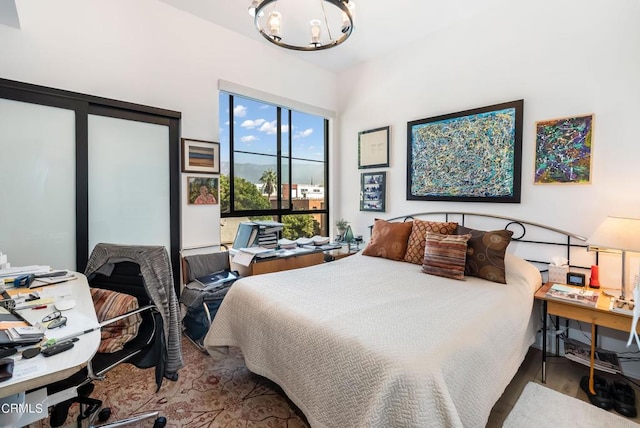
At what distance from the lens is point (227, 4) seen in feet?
9.16

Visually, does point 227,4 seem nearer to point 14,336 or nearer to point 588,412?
point 14,336

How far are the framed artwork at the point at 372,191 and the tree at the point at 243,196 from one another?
1.22m

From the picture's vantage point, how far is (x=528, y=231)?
2.68 metres

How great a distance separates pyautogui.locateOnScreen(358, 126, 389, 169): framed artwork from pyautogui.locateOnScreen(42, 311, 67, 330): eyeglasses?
3.25 meters

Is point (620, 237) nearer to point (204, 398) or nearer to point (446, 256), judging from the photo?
point (446, 256)

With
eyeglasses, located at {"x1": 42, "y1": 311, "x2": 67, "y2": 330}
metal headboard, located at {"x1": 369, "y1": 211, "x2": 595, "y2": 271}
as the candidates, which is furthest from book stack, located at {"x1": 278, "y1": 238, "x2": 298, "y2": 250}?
eyeglasses, located at {"x1": 42, "y1": 311, "x2": 67, "y2": 330}

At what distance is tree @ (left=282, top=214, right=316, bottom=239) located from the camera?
4.02 metres

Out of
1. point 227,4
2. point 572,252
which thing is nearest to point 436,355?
point 572,252

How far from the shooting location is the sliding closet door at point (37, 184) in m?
2.15

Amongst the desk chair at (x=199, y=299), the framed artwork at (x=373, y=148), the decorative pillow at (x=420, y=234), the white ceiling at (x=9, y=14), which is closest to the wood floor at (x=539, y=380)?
the decorative pillow at (x=420, y=234)

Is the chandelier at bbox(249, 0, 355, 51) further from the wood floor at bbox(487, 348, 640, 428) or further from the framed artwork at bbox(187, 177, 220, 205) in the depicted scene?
the wood floor at bbox(487, 348, 640, 428)

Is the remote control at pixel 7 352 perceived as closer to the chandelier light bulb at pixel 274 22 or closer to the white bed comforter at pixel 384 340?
the white bed comforter at pixel 384 340

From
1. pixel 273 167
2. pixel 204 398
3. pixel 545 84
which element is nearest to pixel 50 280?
pixel 204 398

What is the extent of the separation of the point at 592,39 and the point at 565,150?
83cm
